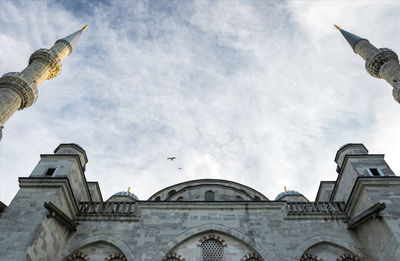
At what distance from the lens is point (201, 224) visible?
10.8m

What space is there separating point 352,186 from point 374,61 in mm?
9307

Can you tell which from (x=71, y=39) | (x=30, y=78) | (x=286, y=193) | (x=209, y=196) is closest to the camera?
(x=30, y=78)

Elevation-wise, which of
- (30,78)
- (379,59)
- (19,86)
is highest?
(379,59)

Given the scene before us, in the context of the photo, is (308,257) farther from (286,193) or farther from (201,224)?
(286,193)

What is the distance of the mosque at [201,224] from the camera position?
30.5ft

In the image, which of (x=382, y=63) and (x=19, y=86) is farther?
(x=382, y=63)

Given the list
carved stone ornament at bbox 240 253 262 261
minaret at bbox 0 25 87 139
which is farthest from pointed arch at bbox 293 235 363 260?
minaret at bbox 0 25 87 139

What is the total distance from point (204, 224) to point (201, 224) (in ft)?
0.35

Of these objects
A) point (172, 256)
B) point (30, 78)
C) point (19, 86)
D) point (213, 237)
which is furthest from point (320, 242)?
point (30, 78)

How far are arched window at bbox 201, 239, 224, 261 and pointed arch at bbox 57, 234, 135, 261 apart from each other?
2357 mm

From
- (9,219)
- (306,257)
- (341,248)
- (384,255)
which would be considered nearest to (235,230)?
(306,257)

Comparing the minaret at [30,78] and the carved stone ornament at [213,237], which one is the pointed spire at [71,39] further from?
the carved stone ornament at [213,237]

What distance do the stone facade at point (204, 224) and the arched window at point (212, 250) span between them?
0.11 ft

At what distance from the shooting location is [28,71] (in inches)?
603
